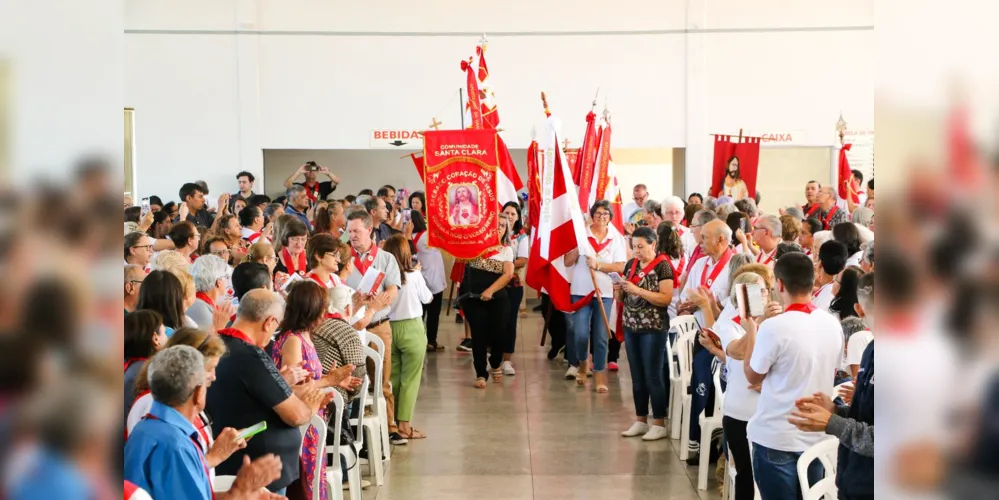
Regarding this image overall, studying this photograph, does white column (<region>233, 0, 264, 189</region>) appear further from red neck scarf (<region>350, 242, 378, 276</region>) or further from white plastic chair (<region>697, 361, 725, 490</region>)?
white plastic chair (<region>697, 361, 725, 490</region>)

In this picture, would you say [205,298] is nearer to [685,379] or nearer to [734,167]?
[685,379]

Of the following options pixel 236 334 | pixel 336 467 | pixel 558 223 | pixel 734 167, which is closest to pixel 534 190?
pixel 558 223

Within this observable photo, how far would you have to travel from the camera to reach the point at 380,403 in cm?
641

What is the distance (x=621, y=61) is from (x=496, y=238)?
28.3 feet

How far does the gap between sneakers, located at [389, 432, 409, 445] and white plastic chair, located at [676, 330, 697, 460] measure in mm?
2012

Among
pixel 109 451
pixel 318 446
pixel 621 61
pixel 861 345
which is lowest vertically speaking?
pixel 318 446

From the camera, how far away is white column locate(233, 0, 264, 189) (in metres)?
16.2

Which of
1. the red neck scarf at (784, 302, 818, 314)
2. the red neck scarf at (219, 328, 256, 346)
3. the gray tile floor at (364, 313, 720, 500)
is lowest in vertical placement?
the gray tile floor at (364, 313, 720, 500)

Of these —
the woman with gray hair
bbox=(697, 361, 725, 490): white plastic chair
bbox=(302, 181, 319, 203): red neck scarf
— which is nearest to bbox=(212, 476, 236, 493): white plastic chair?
the woman with gray hair

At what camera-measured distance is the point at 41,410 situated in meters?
0.62

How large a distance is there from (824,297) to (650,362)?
193cm

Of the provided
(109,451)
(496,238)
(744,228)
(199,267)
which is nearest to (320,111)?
(496,238)

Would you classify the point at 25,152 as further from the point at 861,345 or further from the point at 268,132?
the point at 268,132

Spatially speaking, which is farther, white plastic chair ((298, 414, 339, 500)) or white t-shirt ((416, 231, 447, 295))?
white t-shirt ((416, 231, 447, 295))
